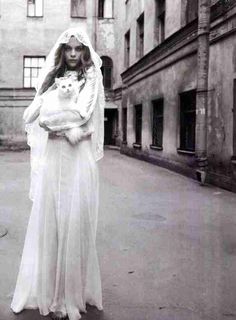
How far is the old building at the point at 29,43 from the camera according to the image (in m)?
27.9

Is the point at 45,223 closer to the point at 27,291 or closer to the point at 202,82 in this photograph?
the point at 27,291

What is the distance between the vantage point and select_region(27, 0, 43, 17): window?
28.1 metres

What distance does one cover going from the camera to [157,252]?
5145mm

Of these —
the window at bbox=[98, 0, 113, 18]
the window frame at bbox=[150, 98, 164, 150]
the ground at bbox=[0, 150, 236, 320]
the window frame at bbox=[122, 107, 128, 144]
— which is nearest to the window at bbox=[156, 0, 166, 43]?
the window frame at bbox=[150, 98, 164, 150]

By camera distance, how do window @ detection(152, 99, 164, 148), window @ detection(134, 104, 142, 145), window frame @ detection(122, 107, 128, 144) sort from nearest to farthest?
window @ detection(152, 99, 164, 148), window @ detection(134, 104, 142, 145), window frame @ detection(122, 107, 128, 144)

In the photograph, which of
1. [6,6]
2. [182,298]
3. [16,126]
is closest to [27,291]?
[182,298]

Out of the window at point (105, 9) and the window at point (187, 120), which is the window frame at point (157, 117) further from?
the window at point (105, 9)

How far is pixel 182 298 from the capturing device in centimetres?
367

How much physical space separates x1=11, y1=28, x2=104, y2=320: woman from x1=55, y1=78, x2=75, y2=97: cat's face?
10cm

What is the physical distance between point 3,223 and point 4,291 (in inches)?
118

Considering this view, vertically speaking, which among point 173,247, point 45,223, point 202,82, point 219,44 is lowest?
point 173,247

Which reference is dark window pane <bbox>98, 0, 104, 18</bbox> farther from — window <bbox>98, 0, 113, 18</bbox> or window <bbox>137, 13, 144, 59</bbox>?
window <bbox>137, 13, 144, 59</bbox>

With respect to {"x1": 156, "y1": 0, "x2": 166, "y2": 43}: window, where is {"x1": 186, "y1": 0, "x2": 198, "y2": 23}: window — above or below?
below

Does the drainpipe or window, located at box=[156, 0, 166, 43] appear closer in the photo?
the drainpipe
